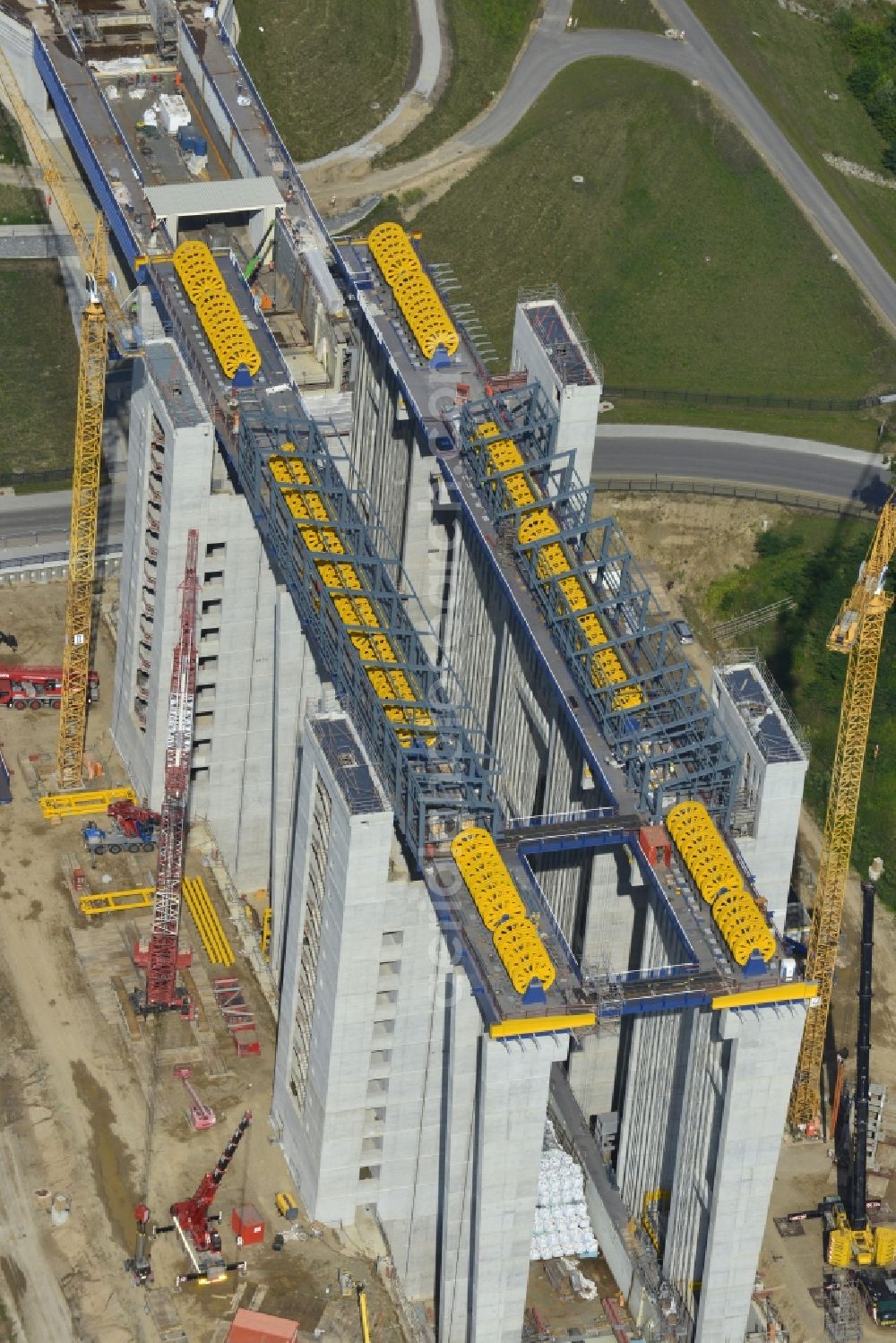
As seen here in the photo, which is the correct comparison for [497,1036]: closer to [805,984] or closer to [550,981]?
[550,981]

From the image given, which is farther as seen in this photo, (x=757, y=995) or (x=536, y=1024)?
(x=757, y=995)

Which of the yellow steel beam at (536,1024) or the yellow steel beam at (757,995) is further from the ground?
the yellow steel beam at (757,995)

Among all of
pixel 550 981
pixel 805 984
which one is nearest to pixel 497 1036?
pixel 550 981

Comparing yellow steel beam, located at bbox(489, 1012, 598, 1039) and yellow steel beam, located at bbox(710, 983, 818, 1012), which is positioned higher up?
yellow steel beam, located at bbox(710, 983, 818, 1012)

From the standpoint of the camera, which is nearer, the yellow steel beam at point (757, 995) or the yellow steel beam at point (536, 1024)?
the yellow steel beam at point (536, 1024)

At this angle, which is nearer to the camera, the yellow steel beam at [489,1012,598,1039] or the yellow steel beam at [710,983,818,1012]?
the yellow steel beam at [489,1012,598,1039]

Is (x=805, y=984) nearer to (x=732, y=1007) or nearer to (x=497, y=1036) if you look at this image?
(x=732, y=1007)

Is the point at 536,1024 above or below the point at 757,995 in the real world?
below
